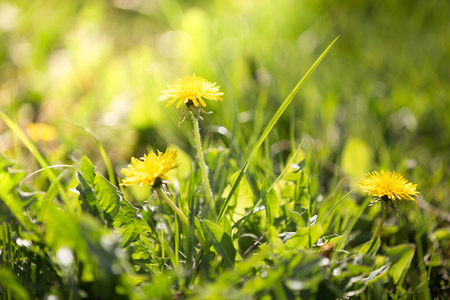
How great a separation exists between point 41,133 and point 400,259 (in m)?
1.70

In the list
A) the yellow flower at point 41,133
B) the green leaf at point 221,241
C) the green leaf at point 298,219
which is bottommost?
the green leaf at point 221,241

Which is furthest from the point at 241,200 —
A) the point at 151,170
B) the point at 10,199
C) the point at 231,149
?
the point at 10,199

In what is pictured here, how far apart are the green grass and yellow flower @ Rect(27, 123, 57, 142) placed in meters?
0.07

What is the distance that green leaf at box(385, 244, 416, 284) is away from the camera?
1.21 meters

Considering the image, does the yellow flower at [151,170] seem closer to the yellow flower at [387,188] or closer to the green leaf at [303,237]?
the green leaf at [303,237]

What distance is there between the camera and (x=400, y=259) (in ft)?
4.01

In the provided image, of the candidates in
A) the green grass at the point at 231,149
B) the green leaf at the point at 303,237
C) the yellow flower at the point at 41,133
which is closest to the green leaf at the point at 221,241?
the green grass at the point at 231,149

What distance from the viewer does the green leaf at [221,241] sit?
44.3 inches

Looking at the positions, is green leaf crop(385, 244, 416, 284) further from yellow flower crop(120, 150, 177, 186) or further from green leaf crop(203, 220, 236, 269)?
yellow flower crop(120, 150, 177, 186)

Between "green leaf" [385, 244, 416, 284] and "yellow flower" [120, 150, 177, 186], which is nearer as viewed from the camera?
"yellow flower" [120, 150, 177, 186]

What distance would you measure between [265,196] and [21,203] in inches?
28.1

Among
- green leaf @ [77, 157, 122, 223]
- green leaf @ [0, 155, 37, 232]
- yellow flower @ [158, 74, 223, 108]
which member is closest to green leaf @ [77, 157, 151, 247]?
green leaf @ [77, 157, 122, 223]

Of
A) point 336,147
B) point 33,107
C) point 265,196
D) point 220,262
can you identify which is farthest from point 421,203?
point 33,107

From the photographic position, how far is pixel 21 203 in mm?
1131
